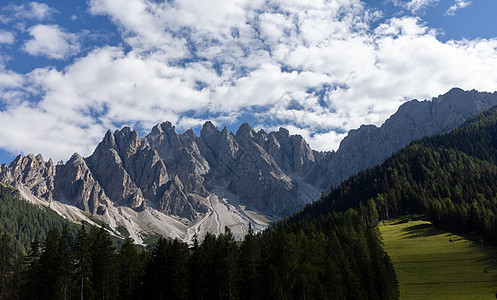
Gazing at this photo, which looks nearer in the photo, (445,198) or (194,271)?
(194,271)

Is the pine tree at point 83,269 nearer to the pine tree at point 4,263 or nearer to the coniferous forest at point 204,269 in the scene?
the coniferous forest at point 204,269

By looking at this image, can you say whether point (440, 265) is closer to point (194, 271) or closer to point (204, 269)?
point (204, 269)

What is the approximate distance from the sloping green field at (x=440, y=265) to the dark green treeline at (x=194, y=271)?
12.0 m

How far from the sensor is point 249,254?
60625 millimetres

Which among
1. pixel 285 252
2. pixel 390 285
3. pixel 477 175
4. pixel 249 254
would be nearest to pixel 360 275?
pixel 390 285

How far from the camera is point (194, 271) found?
61750 mm

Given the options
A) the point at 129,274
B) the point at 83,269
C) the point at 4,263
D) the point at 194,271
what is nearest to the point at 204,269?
the point at 194,271

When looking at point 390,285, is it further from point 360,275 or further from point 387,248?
point 387,248

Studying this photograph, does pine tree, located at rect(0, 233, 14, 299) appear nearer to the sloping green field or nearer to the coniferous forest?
the coniferous forest

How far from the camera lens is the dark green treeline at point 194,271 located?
2148 inches

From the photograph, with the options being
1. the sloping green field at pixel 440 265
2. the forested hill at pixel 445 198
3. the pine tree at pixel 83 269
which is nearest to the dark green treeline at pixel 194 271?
the pine tree at pixel 83 269

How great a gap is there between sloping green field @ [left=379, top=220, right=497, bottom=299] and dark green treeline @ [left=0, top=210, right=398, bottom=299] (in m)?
12.0

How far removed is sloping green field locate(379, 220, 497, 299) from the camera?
73.7 m

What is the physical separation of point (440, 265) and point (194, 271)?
62.8 m
